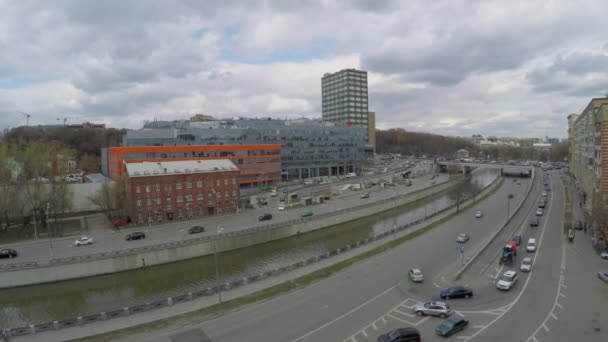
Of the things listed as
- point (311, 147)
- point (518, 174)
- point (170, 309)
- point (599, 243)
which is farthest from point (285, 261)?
point (518, 174)

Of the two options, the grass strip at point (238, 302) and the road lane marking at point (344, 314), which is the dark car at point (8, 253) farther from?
the road lane marking at point (344, 314)

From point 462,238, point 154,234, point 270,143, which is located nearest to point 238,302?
point 154,234

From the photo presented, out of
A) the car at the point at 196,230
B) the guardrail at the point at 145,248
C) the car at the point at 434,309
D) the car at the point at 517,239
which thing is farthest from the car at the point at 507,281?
the car at the point at 196,230

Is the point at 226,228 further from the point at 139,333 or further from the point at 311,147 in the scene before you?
the point at 311,147

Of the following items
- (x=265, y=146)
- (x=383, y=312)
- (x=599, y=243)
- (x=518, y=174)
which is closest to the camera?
(x=383, y=312)

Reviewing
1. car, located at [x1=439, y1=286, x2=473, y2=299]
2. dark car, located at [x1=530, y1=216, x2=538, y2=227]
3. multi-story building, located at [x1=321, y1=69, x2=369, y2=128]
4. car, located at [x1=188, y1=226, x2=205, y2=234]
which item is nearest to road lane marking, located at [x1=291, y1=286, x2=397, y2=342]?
car, located at [x1=439, y1=286, x2=473, y2=299]

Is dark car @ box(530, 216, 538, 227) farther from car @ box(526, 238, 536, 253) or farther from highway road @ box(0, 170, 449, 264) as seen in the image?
highway road @ box(0, 170, 449, 264)
